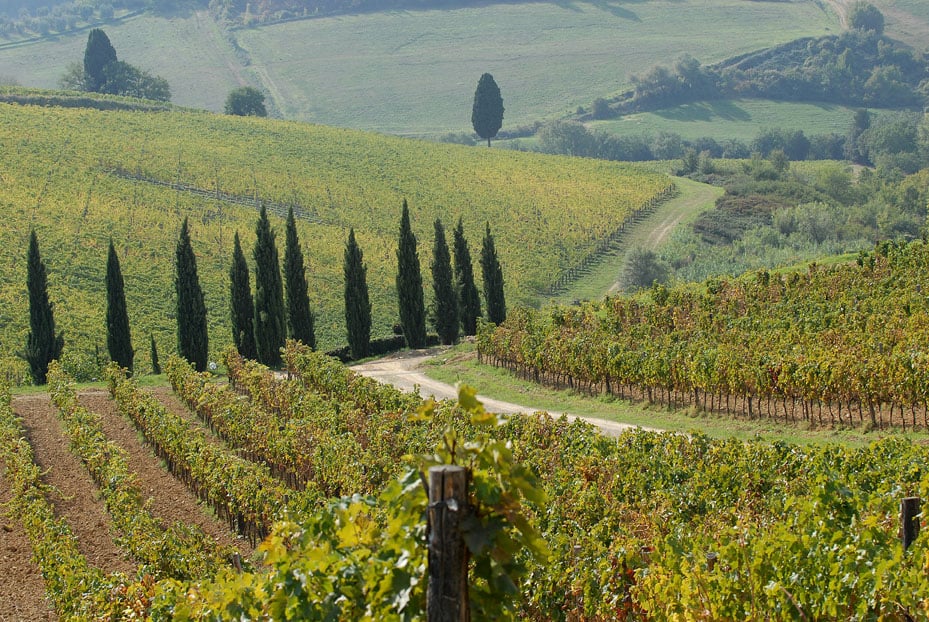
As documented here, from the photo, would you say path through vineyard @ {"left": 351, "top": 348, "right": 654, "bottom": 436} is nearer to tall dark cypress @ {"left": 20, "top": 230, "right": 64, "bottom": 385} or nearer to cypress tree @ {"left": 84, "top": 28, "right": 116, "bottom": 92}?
tall dark cypress @ {"left": 20, "top": 230, "right": 64, "bottom": 385}

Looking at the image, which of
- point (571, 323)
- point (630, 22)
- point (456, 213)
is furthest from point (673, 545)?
point (630, 22)

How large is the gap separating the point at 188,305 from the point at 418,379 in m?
10.7

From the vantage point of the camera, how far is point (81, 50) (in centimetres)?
19275

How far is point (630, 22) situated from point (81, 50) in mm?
101369

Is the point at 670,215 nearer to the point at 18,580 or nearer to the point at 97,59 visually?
the point at 18,580

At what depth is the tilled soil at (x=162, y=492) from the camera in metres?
22.0

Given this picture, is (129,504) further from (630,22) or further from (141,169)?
(630,22)

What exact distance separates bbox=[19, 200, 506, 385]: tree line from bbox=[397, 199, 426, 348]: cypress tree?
4 centimetres

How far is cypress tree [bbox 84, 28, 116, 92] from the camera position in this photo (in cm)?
11219

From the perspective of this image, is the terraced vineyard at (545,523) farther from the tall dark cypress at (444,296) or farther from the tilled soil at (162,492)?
the tall dark cypress at (444,296)

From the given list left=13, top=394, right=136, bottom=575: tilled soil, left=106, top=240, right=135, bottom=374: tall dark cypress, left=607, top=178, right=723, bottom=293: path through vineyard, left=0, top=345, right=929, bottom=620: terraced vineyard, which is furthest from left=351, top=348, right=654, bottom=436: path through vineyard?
left=607, top=178, right=723, bottom=293: path through vineyard

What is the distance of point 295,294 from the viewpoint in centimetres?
4500

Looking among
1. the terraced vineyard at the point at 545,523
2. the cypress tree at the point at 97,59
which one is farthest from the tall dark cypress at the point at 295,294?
the cypress tree at the point at 97,59

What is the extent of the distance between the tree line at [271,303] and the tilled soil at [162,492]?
9678 mm
